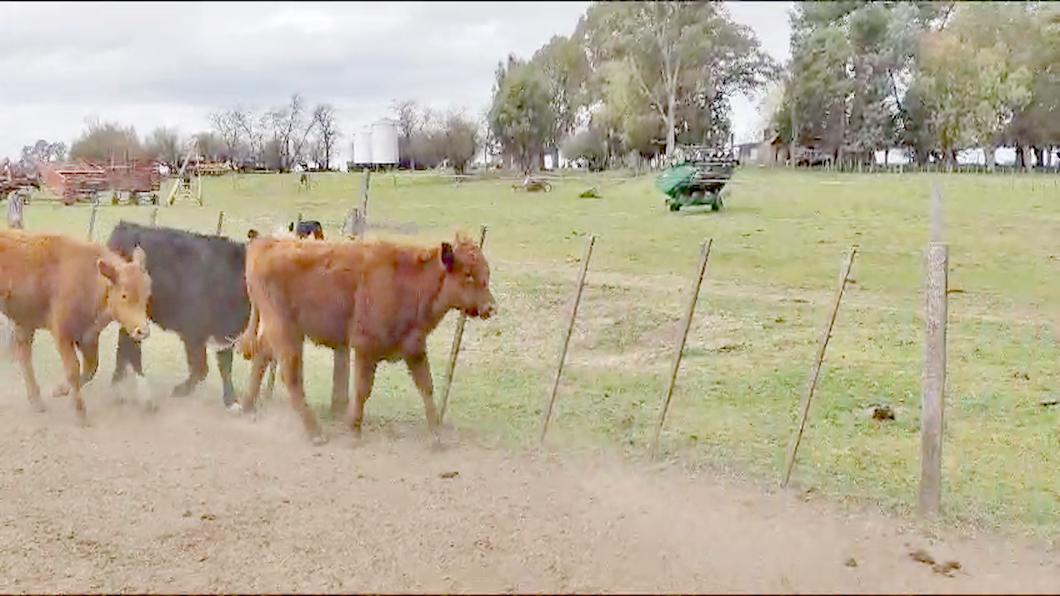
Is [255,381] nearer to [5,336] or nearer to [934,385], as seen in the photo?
[5,336]

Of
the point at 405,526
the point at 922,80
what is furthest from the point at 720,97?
the point at 405,526

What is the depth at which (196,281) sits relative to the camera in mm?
6355

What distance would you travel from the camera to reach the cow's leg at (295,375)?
5.62 meters

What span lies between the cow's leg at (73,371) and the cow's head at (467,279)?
2.22 m

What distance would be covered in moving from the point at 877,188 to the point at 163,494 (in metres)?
7.96

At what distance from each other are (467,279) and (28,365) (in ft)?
9.23

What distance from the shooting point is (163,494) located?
15.1ft

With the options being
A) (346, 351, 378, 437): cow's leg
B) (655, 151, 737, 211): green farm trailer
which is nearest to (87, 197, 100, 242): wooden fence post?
(346, 351, 378, 437): cow's leg

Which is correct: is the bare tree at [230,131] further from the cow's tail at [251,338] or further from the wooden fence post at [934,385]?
the wooden fence post at [934,385]

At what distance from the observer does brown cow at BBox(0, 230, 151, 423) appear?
6000 mm

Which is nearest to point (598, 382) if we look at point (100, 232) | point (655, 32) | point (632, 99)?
point (632, 99)

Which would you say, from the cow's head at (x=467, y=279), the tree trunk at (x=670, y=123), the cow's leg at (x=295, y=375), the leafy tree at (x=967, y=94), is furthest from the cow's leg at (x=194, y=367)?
the leafy tree at (x=967, y=94)

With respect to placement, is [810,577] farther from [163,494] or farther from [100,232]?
[100,232]

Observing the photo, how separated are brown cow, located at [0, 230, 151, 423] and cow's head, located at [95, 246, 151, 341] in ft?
0.15
